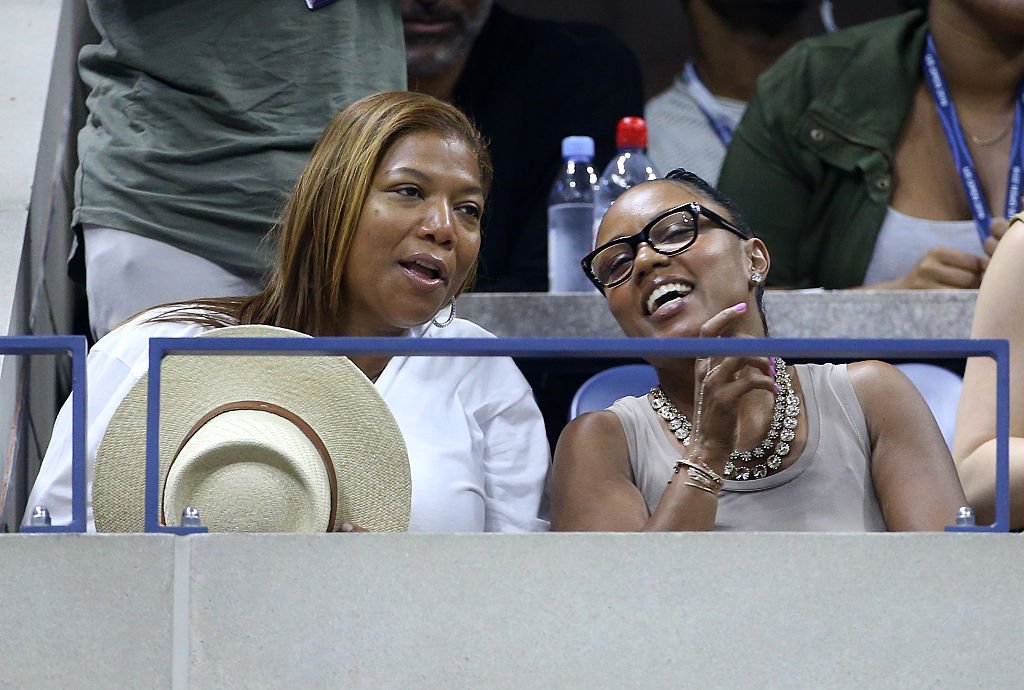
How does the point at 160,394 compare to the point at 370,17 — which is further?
the point at 370,17

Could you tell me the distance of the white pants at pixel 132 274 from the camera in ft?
12.3

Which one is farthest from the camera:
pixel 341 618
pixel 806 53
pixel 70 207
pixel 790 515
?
pixel 806 53

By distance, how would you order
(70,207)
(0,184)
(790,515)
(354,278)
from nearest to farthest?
(790,515) < (354,278) < (0,184) < (70,207)

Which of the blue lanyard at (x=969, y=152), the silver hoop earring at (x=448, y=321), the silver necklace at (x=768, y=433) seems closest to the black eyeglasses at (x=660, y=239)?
the silver necklace at (x=768, y=433)

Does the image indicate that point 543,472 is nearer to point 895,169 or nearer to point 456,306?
point 456,306

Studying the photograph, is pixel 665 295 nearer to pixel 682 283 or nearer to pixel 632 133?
pixel 682 283

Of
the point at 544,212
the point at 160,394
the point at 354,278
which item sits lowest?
the point at 544,212

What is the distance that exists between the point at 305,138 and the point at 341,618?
157 cm

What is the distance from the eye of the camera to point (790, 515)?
10.2 ft

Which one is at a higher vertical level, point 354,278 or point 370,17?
point 370,17

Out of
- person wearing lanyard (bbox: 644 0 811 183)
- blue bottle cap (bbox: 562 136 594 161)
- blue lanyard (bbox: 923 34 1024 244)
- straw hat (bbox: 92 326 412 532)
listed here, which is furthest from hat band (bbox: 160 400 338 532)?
person wearing lanyard (bbox: 644 0 811 183)

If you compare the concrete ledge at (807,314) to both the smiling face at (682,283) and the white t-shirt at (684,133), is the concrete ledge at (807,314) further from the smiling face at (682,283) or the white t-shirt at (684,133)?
the white t-shirt at (684,133)

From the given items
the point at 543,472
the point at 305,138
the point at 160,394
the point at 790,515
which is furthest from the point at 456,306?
the point at 160,394

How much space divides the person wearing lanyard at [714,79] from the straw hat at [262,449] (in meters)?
2.75
